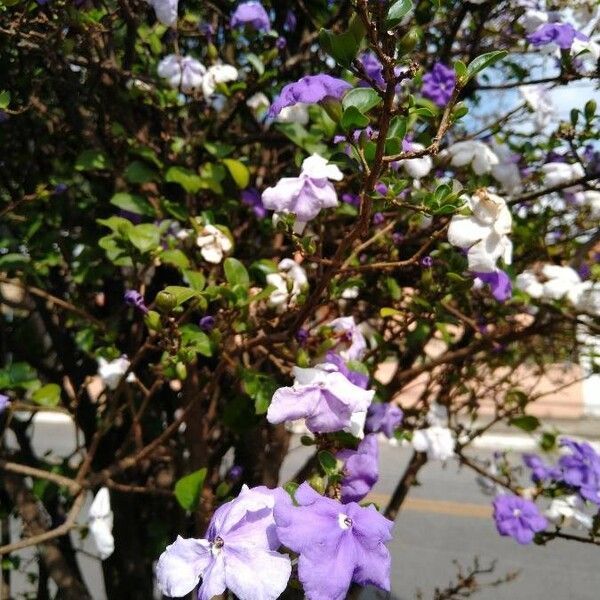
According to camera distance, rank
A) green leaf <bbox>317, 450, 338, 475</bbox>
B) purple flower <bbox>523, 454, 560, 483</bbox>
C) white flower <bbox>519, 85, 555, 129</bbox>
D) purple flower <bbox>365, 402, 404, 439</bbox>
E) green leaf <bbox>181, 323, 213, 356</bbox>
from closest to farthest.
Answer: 1. green leaf <bbox>317, 450, 338, 475</bbox>
2. green leaf <bbox>181, 323, 213, 356</bbox>
3. purple flower <bbox>365, 402, 404, 439</bbox>
4. white flower <bbox>519, 85, 555, 129</bbox>
5. purple flower <bbox>523, 454, 560, 483</bbox>

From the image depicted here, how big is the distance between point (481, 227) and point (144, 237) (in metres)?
0.65

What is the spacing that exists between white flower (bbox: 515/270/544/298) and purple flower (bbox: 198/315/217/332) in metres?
0.67

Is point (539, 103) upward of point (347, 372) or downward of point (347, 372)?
upward

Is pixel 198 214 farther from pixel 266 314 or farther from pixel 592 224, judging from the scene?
pixel 592 224

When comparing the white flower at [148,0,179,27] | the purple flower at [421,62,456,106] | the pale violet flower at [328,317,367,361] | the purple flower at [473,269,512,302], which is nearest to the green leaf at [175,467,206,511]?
the pale violet flower at [328,317,367,361]

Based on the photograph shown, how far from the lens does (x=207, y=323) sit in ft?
3.99

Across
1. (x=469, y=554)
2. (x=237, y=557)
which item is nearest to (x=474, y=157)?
(x=237, y=557)

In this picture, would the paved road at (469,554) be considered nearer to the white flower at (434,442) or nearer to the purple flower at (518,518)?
the purple flower at (518,518)

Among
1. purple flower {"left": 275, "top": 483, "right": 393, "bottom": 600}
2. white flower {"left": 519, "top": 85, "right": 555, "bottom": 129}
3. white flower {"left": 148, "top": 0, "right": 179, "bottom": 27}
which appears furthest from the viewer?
white flower {"left": 519, "top": 85, "right": 555, "bottom": 129}

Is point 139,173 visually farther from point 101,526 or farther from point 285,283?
point 101,526

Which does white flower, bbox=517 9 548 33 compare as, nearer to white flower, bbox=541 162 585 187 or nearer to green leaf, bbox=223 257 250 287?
white flower, bbox=541 162 585 187

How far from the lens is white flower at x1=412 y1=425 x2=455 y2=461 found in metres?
1.62

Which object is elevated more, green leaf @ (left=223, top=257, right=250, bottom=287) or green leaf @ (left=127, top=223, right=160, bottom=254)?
green leaf @ (left=127, top=223, right=160, bottom=254)

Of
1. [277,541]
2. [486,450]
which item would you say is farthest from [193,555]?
[486,450]
